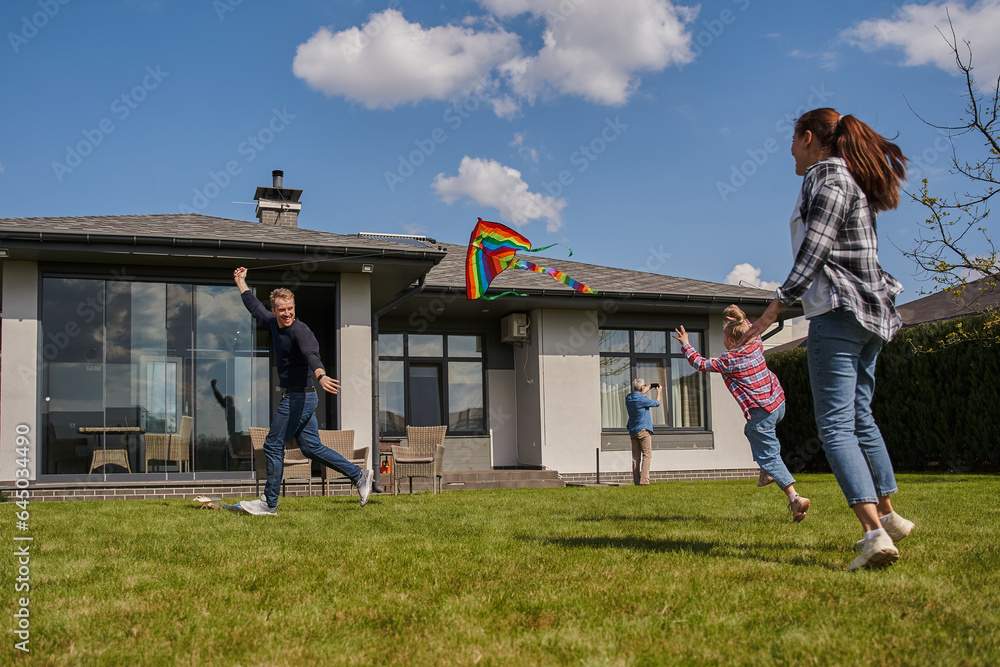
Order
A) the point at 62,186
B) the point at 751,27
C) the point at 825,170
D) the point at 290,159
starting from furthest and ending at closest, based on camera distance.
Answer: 1. the point at 290,159
2. the point at 62,186
3. the point at 751,27
4. the point at 825,170

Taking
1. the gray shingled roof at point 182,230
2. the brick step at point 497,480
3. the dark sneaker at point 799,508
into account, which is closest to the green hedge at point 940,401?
the brick step at point 497,480

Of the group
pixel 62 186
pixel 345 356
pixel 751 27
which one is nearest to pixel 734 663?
pixel 751 27

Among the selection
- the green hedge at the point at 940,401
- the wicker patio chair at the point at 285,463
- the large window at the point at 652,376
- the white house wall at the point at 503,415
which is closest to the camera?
the wicker patio chair at the point at 285,463

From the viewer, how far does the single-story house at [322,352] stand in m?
10.9

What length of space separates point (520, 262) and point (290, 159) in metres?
6.68

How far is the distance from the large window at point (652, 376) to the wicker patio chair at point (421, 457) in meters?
4.97

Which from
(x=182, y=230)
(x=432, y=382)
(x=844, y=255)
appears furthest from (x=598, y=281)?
(x=844, y=255)

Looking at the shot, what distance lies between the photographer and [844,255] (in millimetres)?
3488

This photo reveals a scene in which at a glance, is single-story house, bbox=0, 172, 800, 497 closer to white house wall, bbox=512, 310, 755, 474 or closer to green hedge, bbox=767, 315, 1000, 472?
white house wall, bbox=512, 310, 755, 474

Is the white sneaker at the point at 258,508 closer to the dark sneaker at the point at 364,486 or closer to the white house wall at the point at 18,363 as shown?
the dark sneaker at the point at 364,486

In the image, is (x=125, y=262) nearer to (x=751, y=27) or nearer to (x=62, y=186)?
(x=62, y=186)

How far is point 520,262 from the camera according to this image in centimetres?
1309

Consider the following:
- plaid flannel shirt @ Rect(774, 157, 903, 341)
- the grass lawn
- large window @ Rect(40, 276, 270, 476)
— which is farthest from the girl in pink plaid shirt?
large window @ Rect(40, 276, 270, 476)

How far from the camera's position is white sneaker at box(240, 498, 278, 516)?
6516 mm
